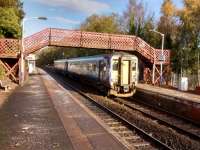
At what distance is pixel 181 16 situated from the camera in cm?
Answer: 5112

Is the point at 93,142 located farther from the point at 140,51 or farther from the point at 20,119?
the point at 140,51

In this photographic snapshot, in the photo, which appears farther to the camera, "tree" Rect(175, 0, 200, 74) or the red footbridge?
"tree" Rect(175, 0, 200, 74)

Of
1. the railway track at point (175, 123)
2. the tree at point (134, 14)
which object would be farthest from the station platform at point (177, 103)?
the tree at point (134, 14)

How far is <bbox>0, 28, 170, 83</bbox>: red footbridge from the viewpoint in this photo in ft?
120

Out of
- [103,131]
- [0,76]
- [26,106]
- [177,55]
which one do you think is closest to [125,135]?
[103,131]

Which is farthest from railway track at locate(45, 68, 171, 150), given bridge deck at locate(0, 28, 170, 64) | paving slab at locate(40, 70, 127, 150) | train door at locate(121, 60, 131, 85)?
bridge deck at locate(0, 28, 170, 64)

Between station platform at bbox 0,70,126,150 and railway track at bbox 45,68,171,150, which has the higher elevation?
station platform at bbox 0,70,126,150

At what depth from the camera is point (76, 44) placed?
3719 centimetres

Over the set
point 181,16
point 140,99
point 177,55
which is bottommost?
point 140,99

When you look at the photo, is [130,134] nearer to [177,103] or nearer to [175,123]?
[175,123]

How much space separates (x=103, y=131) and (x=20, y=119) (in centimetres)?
386

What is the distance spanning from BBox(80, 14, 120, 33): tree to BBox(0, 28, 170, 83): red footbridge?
96.4 feet

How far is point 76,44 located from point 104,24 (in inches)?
1340

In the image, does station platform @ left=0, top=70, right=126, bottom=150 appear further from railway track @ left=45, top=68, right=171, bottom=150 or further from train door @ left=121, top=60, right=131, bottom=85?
train door @ left=121, top=60, right=131, bottom=85
